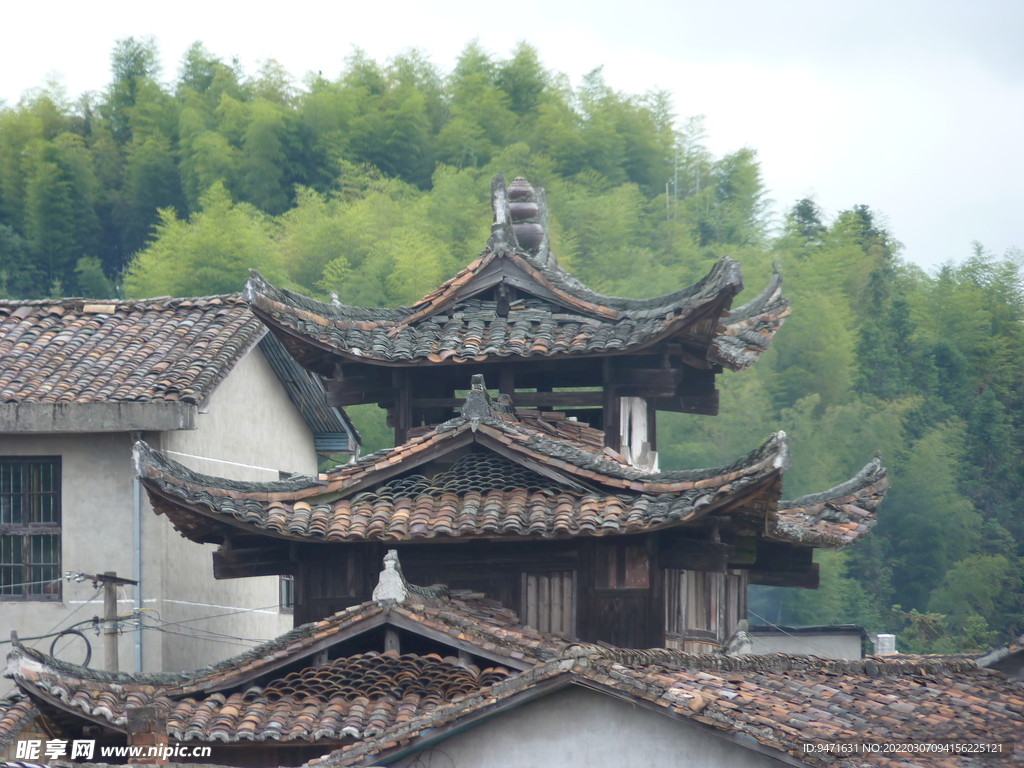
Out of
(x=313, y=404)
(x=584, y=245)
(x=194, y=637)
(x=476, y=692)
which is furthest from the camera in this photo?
(x=584, y=245)

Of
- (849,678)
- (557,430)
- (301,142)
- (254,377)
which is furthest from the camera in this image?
(301,142)

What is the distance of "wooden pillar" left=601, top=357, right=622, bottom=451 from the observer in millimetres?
14016

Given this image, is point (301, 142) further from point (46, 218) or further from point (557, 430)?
point (557, 430)

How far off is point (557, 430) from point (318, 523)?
3.01 meters

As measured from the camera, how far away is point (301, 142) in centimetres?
6034

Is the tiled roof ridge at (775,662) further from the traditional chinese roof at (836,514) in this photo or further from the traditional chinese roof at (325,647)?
the traditional chinese roof at (836,514)

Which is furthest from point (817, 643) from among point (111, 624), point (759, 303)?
point (111, 624)

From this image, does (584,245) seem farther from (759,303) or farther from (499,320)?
(499,320)

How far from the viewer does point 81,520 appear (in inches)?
690

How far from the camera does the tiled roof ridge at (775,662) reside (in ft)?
34.3

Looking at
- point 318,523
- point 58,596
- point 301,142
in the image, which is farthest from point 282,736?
point 301,142

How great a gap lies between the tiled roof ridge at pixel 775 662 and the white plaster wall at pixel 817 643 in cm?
727

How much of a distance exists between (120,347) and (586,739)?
1110 cm

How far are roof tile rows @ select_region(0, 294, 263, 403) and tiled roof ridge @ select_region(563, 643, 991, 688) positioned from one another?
8.08m
